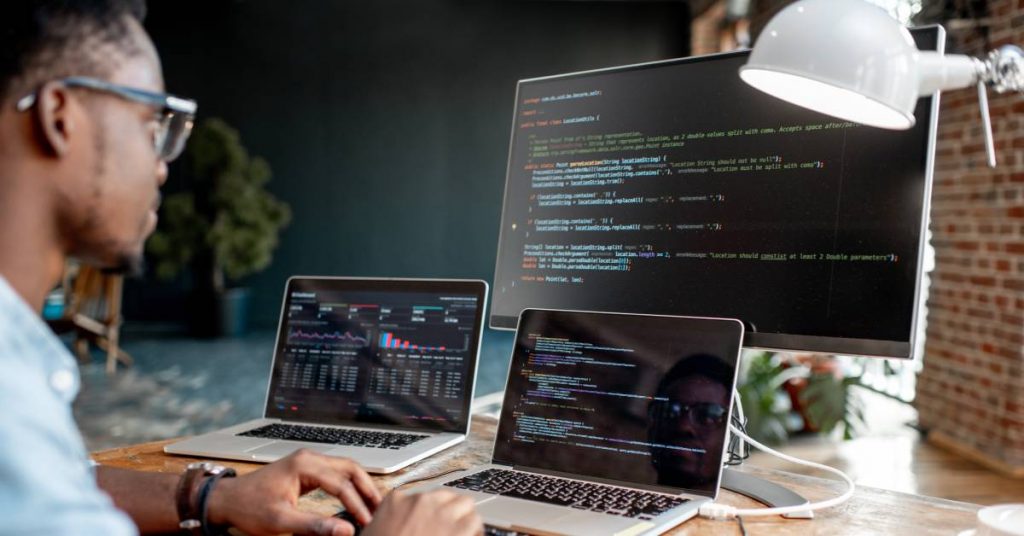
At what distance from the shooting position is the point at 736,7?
6.48 meters

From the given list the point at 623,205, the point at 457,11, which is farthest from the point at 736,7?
the point at 623,205

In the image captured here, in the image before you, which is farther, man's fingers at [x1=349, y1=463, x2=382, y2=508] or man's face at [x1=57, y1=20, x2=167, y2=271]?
man's fingers at [x1=349, y1=463, x2=382, y2=508]

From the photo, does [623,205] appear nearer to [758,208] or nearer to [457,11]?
[758,208]

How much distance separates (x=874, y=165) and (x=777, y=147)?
0.44 feet

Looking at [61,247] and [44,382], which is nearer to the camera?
[44,382]

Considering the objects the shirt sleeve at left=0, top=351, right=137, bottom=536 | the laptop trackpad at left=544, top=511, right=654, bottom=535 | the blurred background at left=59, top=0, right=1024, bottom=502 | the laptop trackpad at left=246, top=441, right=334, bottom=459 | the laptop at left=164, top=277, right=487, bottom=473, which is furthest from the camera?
the blurred background at left=59, top=0, right=1024, bottom=502

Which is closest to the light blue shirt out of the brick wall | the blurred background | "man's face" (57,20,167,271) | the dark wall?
"man's face" (57,20,167,271)

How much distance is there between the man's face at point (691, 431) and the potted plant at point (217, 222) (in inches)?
257

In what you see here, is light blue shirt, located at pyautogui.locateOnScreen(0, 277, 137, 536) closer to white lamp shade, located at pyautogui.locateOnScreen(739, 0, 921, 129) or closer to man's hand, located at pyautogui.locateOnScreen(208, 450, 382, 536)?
man's hand, located at pyautogui.locateOnScreen(208, 450, 382, 536)

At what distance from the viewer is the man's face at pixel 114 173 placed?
28.2 inches

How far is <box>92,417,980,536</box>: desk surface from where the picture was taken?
3.28ft

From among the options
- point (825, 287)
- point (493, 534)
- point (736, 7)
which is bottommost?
point (493, 534)

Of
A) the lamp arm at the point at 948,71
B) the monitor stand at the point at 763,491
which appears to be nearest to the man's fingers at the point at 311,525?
the monitor stand at the point at 763,491

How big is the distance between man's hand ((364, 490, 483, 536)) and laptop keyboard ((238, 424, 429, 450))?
18.9 inches
